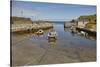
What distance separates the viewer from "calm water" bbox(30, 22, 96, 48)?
77.5 inches

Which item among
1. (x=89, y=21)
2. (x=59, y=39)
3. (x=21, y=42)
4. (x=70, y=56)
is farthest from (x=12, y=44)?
(x=89, y=21)

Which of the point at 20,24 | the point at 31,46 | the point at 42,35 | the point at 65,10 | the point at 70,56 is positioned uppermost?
the point at 65,10

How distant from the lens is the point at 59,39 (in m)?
2.04

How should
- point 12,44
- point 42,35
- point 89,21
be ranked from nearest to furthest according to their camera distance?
point 12,44
point 42,35
point 89,21

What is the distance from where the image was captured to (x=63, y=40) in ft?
6.73

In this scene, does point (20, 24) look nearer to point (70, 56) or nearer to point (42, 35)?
point (42, 35)

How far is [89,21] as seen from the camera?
7.10ft

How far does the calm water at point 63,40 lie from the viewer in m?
1.97

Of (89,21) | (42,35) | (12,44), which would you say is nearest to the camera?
(12,44)

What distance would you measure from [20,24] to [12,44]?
0.80 ft

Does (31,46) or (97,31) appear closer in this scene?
(31,46)

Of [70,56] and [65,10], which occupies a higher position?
[65,10]

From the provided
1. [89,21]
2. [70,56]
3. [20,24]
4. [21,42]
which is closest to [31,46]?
[21,42]

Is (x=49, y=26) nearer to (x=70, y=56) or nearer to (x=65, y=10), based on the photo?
(x=65, y=10)
